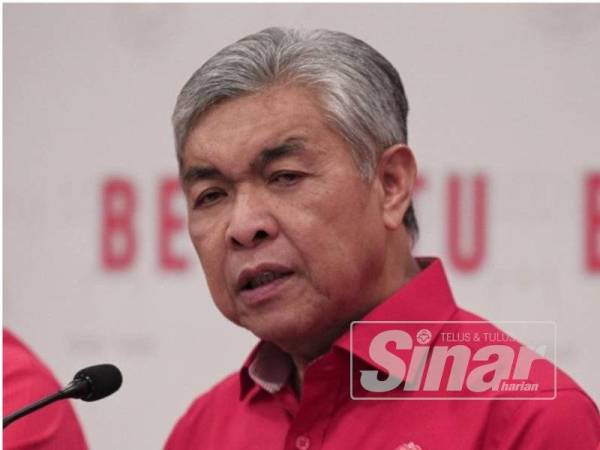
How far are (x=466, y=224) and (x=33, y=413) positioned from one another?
0.71m

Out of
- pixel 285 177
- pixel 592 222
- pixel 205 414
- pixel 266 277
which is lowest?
pixel 205 414

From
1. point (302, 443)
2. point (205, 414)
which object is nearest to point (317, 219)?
point (302, 443)

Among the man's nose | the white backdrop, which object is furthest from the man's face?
the white backdrop

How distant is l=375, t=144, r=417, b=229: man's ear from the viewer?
130 cm

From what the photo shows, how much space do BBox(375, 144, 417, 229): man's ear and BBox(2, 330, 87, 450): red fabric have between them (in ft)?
1.82

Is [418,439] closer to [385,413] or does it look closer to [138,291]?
[385,413]

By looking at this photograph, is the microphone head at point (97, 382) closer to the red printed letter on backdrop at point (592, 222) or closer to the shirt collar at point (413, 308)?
the shirt collar at point (413, 308)

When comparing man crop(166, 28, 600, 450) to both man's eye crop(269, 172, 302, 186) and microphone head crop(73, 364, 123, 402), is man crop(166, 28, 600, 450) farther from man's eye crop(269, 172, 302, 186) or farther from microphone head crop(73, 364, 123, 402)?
microphone head crop(73, 364, 123, 402)

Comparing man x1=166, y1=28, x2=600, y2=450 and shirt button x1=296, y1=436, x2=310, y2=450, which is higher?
man x1=166, y1=28, x2=600, y2=450

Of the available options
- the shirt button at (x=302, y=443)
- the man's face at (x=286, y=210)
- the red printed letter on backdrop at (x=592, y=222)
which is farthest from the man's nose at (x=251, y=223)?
the red printed letter on backdrop at (x=592, y=222)

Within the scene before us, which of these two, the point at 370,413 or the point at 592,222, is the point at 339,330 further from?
the point at 592,222

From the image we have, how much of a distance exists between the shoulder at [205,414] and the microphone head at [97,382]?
23cm

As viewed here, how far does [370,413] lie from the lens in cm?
128

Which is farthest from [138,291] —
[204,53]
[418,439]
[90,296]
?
[418,439]
